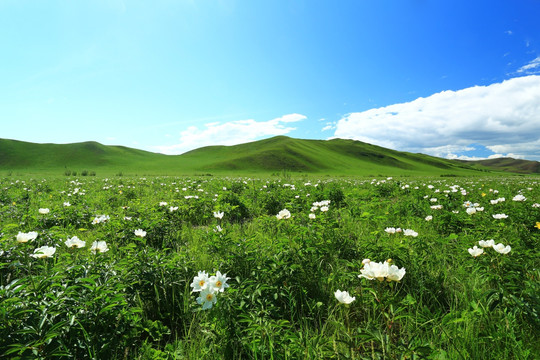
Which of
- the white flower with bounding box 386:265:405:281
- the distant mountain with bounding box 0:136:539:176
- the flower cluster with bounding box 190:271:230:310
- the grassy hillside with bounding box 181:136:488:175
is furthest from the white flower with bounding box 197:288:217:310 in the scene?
the grassy hillside with bounding box 181:136:488:175

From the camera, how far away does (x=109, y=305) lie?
1602 mm

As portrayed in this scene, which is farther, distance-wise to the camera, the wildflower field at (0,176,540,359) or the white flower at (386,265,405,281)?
the white flower at (386,265,405,281)

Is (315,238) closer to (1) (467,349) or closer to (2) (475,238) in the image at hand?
(1) (467,349)

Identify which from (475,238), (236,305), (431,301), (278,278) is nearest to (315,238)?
(278,278)

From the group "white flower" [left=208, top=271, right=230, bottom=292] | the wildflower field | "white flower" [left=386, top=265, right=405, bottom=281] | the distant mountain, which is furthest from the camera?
the distant mountain

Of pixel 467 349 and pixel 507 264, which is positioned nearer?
pixel 467 349

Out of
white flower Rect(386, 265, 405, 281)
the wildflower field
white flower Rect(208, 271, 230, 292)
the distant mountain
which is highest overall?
the distant mountain

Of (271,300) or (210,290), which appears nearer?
(210,290)

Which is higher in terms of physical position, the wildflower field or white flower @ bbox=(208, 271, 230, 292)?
white flower @ bbox=(208, 271, 230, 292)

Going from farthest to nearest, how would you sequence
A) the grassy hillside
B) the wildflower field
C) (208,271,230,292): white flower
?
1. the grassy hillside
2. (208,271,230,292): white flower
3. the wildflower field

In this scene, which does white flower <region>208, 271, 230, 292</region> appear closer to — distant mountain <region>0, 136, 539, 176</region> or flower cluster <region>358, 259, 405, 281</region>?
flower cluster <region>358, 259, 405, 281</region>

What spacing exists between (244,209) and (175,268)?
384 cm

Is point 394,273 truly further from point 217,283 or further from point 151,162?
point 151,162

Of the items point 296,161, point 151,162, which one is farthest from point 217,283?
point 296,161
